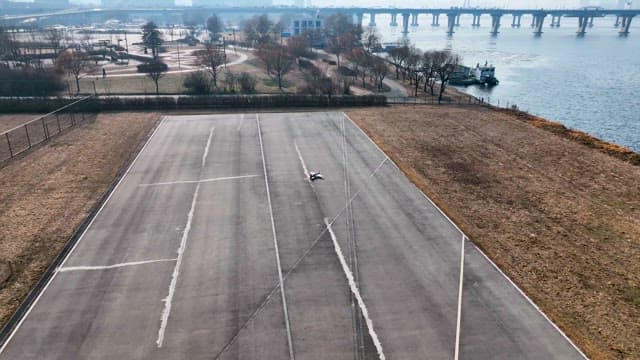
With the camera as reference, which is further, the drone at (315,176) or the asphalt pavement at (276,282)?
the drone at (315,176)

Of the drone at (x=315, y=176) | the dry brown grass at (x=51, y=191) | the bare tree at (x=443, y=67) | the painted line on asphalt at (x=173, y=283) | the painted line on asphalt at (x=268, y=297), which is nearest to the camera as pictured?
the painted line on asphalt at (x=268, y=297)

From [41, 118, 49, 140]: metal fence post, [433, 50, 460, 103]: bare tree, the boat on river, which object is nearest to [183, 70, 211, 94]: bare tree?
[41, 118, 49, 140]: metal fence post

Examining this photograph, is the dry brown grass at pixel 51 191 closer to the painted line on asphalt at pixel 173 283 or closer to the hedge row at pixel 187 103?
the painted line on asphalt at pixel 173 283

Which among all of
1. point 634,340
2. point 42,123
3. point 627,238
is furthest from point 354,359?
point 42,123

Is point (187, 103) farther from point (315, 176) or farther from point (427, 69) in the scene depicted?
point (427, 69)

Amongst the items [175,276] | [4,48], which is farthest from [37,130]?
[4,48]

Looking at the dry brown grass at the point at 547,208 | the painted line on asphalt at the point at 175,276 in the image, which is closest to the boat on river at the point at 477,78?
the dry brown grass at the point at 547,208

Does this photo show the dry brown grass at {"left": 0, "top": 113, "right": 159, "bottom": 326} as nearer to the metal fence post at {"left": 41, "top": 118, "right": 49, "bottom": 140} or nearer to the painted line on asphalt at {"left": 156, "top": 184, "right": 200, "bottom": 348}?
the metal fence post at {"left": 41, "top": 118, "right": 49, "bottom": 140}
